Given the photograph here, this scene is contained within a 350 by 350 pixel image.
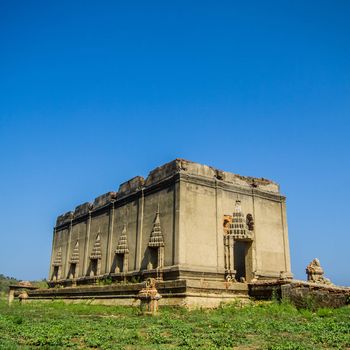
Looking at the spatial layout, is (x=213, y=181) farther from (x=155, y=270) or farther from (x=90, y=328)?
(x=90, y=328)

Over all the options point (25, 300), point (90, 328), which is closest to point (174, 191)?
point (90, 328)

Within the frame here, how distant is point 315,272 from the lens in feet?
65.8

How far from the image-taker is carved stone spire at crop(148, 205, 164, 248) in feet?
66.2

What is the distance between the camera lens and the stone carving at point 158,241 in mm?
19953

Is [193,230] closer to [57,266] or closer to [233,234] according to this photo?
[233,234]

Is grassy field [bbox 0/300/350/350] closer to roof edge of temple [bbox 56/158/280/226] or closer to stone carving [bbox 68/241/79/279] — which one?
roof edge of temple [bbox 56/158/280/226]

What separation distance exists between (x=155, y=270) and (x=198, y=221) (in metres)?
3.17

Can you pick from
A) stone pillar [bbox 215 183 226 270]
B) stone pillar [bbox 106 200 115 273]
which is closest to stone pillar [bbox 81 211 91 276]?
stone pillar [bbox 106 200 115 273]

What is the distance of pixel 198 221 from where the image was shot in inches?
Answer: 786

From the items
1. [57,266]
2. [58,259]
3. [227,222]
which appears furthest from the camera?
[58,259]

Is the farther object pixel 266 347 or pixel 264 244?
pixel 264 244

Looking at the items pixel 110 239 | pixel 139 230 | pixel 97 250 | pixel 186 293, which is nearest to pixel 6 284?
pixel 97 250

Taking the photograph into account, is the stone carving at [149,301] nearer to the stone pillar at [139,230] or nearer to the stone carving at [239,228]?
the stone pillar at [139,230]

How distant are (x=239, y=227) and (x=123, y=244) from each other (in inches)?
281
